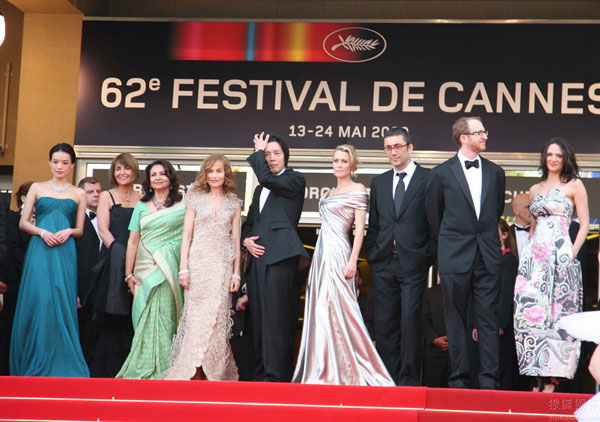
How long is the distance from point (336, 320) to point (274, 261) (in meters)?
0.58

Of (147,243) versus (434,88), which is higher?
(434,88)

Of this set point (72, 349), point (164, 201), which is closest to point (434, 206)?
point (164, 201)

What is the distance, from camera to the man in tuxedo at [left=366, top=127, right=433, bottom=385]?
21.0 ft

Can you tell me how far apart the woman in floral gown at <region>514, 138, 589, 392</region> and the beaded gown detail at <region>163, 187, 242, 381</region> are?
1985 millimetres

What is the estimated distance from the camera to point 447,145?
9.66 m

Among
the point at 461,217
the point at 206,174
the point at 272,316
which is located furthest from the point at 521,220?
the point at 206,174

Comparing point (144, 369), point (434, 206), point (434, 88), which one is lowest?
point (144, 369)

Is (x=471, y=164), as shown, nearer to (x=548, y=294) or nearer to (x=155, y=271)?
(x=548, y=294)

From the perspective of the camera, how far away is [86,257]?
748cm

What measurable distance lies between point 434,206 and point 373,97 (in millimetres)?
3649

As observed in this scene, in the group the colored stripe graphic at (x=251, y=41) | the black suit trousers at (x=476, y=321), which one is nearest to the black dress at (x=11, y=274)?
the black suit trousers at (x=476, y=321)

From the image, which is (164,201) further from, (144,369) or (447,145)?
(447,145)

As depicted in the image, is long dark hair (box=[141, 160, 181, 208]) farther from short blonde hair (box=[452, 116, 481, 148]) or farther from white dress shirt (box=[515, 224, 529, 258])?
white dress shirt (box=[515, 224, 529, 258])

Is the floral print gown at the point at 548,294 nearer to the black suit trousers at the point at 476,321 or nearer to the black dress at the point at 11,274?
the black suit trousers at the point at 476,321
